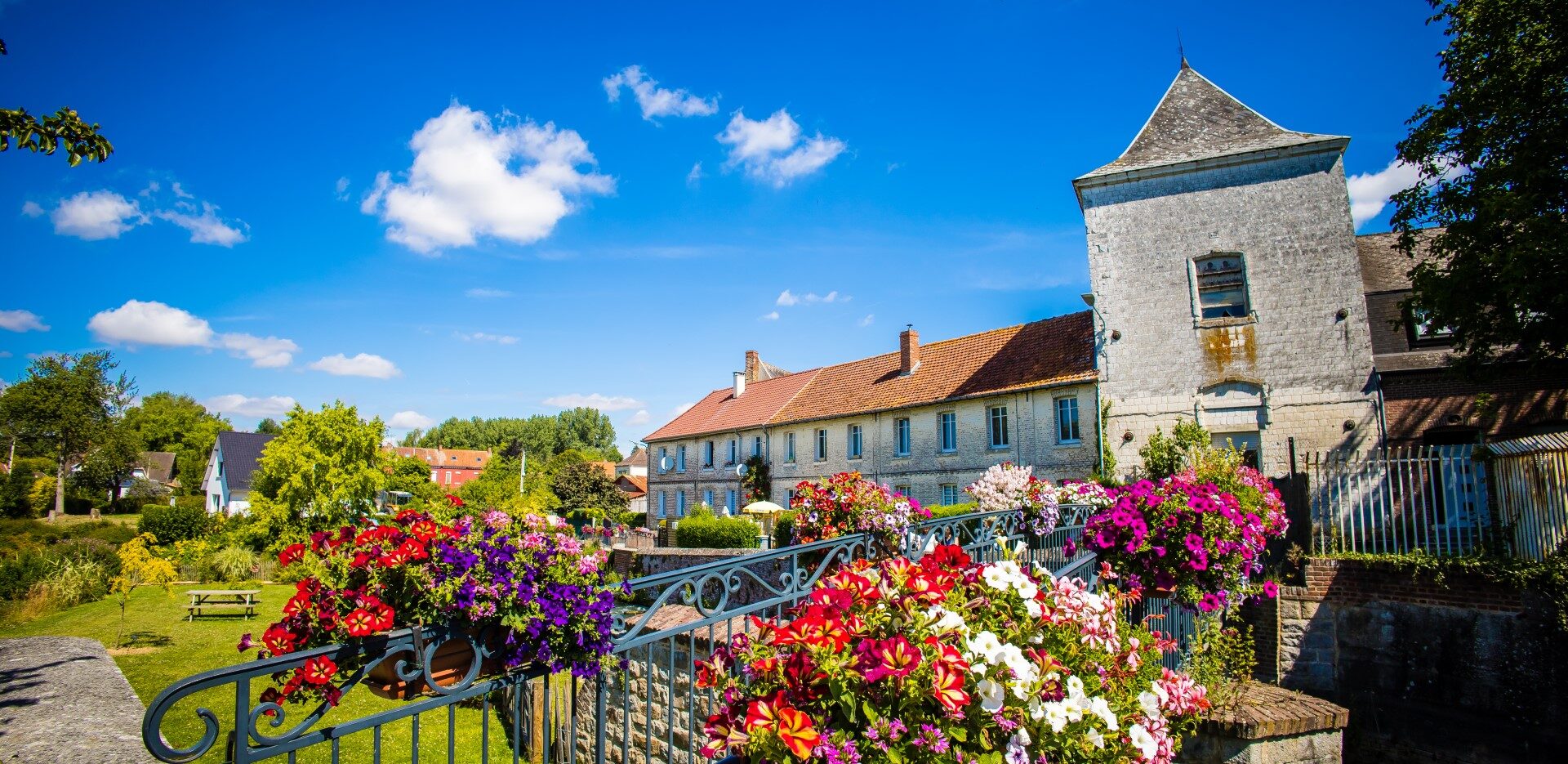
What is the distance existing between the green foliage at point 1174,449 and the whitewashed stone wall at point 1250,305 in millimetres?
800

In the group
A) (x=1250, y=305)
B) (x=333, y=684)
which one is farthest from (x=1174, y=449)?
(x=333, y=684)

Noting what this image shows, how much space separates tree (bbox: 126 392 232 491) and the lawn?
52.1 meters

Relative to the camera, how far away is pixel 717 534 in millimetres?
21641

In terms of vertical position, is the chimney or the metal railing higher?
the chimney

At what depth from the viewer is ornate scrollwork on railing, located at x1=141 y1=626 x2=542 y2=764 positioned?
5.43 ft

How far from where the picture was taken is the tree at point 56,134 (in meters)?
5.26

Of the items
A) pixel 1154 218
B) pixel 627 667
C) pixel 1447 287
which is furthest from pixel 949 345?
pixel 627 667

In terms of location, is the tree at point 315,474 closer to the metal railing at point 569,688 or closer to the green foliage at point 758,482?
the metal railing at point 569,688

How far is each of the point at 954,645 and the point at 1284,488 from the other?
1613cm

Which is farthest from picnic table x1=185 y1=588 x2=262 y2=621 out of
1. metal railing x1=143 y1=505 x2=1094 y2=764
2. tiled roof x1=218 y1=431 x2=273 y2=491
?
tiled roof x1=218 y1=431 x2=273 y2=491

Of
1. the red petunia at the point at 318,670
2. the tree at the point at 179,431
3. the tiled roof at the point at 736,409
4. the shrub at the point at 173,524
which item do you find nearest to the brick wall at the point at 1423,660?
the red petunia at the point at 318,670

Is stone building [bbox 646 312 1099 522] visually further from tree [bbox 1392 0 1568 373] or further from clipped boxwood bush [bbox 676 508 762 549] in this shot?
tree [bbox 1392 0 1568 373]

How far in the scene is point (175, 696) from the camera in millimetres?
1645

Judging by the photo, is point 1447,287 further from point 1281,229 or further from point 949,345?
point 949,345
